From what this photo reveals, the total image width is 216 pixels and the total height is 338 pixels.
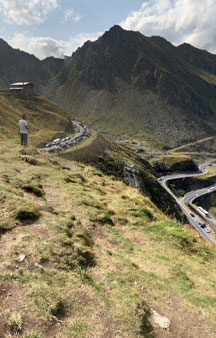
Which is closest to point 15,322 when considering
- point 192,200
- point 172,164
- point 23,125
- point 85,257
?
point 85,257

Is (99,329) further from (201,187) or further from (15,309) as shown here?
(201,187)

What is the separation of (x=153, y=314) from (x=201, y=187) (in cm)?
12259

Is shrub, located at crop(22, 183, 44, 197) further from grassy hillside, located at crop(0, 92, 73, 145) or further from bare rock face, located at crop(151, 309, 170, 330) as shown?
grassy hillside, located at crop(0, 92, 73, 145)

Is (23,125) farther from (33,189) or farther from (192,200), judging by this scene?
(192,200)

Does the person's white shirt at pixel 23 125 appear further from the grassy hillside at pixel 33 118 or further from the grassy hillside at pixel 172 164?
the grassy hillside at pixel 172 164

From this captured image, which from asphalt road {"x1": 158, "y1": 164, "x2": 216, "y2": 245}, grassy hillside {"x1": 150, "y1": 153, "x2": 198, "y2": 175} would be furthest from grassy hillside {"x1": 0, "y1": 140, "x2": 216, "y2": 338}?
grassy hillside {"x1": 150, "y1": 153, "x2": 198, "y2": 175}

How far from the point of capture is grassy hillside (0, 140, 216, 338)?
5.87m

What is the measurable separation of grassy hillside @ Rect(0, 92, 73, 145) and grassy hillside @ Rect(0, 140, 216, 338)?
119ft

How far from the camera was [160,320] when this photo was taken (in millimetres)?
6852

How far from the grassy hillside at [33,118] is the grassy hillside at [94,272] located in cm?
3614

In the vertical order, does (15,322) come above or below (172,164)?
above

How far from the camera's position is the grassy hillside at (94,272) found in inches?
231

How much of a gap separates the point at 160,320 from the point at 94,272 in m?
2.90

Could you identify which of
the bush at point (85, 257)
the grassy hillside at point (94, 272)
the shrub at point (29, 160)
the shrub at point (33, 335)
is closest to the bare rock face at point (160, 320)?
the grassy hillside at point (94, 272)
